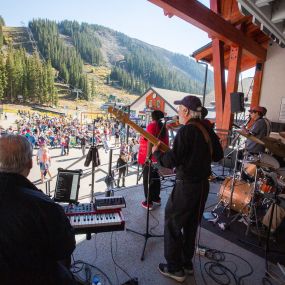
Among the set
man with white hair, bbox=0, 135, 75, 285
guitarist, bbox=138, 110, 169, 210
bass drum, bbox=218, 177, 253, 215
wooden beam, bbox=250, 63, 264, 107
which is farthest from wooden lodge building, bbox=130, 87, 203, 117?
man with white hair, bbox=0, 135, 75, 285

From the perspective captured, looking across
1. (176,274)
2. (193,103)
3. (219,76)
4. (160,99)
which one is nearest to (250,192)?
(176,274)

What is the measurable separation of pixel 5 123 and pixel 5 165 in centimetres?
1721

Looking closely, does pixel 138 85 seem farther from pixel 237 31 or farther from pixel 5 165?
pixel 5 165

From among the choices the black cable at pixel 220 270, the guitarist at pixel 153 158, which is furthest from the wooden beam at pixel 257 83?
the black cable at pixel 220 270

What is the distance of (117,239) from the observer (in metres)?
2.65

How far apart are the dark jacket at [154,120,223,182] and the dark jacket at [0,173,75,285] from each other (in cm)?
98

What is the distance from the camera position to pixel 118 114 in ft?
7.54

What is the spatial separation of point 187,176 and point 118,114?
100 centimetres

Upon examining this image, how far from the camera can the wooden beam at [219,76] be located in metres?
5.40

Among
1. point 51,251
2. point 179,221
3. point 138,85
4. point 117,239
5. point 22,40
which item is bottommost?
point 117,239

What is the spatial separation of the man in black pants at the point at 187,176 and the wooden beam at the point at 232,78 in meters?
4.40

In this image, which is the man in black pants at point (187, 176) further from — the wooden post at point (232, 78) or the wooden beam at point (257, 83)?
the wooden beam at point (257, 83)

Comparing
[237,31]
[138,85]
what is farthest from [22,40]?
[237,31]

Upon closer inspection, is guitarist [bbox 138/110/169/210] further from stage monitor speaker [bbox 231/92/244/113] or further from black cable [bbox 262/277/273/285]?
stage monitor speaker [bbox 231/92/244/113]
